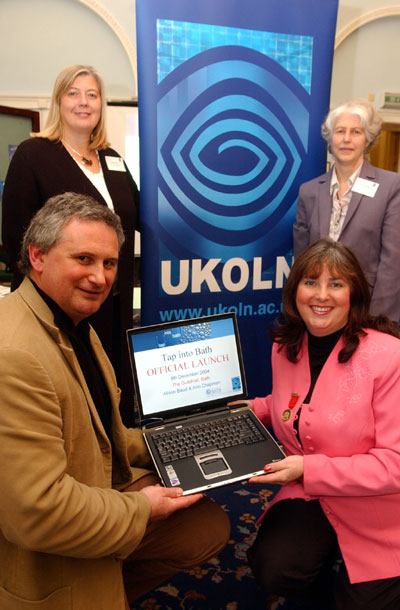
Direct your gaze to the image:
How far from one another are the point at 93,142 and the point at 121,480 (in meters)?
1.53

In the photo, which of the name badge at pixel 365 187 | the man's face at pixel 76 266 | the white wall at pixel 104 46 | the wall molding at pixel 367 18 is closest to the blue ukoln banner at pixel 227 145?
the name badge at pixel 365 187

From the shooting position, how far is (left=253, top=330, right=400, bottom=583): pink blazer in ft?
4.78

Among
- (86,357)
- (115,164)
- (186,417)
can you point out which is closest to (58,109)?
(115,164)

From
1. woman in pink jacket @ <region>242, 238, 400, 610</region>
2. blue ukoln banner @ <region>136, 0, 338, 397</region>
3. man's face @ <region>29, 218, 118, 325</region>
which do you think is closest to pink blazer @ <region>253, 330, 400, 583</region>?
woman in pink jacket @ <region>242, 238, 400, 610</region>

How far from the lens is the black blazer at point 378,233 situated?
7.99ft

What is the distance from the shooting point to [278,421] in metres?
1.69

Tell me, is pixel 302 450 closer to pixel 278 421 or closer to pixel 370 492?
pixel 278 421

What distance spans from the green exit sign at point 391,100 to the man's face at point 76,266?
4732 millimetres

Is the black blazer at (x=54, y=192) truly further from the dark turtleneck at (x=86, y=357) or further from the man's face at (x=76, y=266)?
the man's face at (x=76, y=266)

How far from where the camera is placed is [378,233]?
2.47 meters

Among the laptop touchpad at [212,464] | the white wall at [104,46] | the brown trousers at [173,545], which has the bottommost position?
the brown trousers at [173,545]

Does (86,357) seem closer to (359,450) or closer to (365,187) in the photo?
(359,450)

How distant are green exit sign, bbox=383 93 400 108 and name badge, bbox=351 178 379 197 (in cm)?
317

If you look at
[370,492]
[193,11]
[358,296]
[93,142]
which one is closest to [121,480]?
[370,492]
